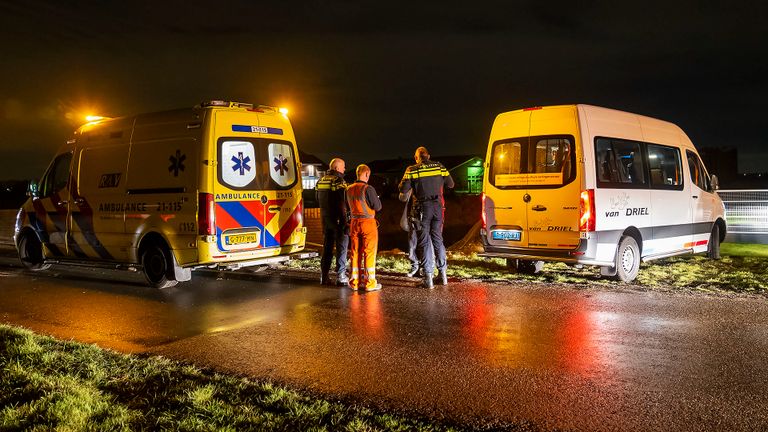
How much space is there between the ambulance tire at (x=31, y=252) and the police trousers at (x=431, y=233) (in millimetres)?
7224

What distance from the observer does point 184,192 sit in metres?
8.86

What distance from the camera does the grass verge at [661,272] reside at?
897 cm

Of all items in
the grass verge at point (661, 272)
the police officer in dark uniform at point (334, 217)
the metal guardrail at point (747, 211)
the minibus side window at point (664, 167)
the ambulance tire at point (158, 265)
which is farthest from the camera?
the metal guardrail at point (747, 211)

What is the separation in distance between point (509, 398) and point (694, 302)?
4.39m

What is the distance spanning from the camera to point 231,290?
9.33 m

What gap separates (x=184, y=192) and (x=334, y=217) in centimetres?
216

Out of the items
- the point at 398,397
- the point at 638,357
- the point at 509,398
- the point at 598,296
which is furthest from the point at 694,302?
the point at 398,397

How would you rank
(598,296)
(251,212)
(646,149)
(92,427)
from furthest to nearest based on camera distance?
(646,149) < (251,212) < (598,296) < (92,427)

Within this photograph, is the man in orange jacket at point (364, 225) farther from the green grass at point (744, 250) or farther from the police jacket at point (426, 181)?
the green grass at point (744, 250)

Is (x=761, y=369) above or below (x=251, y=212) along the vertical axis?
below

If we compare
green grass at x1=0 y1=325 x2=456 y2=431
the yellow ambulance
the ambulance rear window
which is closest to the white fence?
the ambulance rear window

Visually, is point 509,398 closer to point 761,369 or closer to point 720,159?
point 761,369

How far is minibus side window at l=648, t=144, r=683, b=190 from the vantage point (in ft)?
32.5

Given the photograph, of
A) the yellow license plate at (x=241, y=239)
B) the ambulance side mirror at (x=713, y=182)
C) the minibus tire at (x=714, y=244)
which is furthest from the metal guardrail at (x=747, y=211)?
the yellow license plate at (x=241, y=239)
